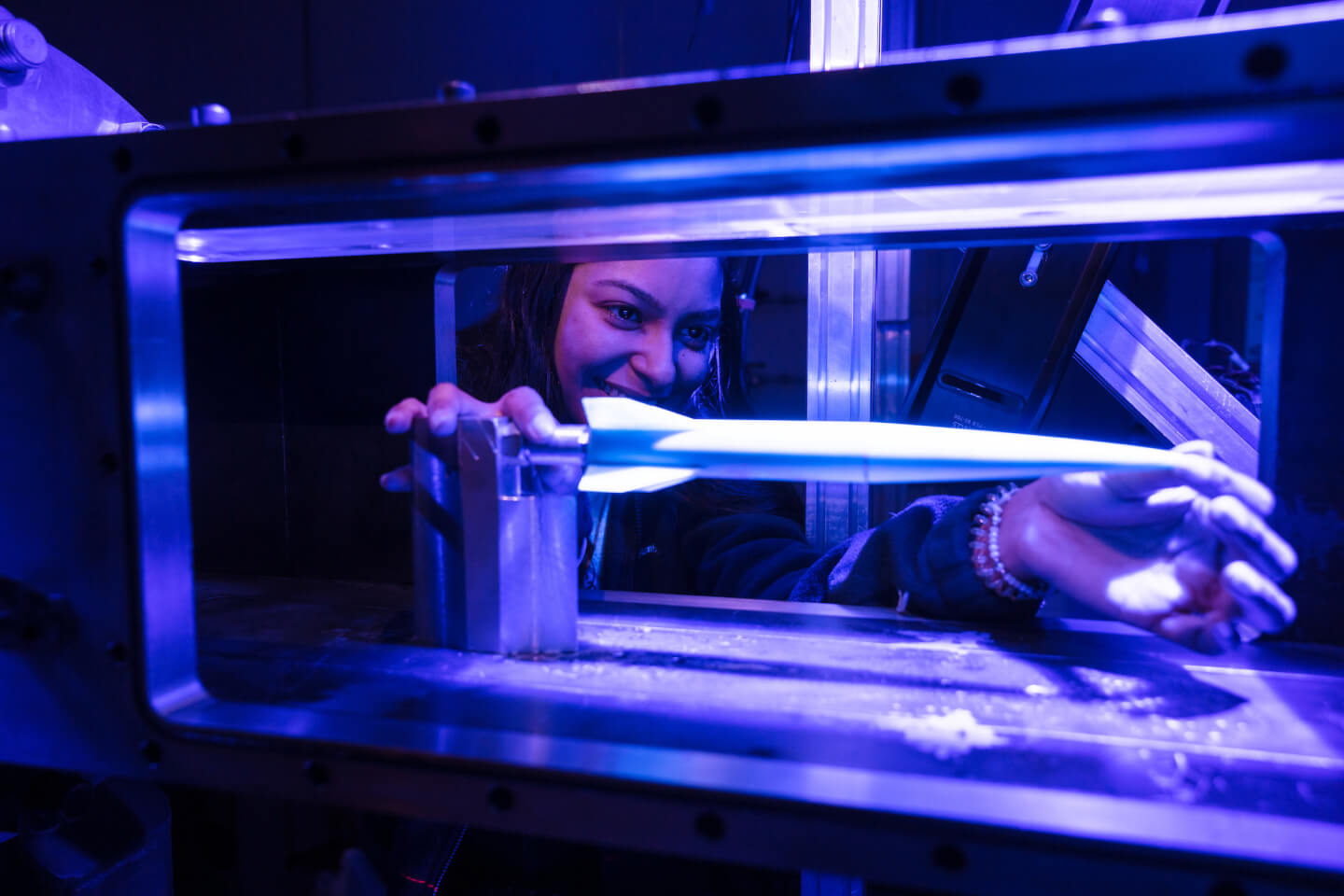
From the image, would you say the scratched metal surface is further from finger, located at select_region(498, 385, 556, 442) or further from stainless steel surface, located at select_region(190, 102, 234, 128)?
stainless steel surface, located at select_region(190, 102, 234, 128)

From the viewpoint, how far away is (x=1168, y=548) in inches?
21.3

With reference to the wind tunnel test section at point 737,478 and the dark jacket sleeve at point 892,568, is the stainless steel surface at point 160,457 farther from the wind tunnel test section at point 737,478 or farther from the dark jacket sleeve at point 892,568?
the dark jacket sleeve at point 892,568

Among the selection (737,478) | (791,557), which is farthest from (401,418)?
(791,557)

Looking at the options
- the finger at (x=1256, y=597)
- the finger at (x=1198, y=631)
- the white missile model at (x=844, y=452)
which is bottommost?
the finger at (x=1198, y=631)

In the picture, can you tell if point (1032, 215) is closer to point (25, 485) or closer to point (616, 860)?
point (25, 485)

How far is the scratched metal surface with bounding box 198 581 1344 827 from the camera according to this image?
41 centimetres

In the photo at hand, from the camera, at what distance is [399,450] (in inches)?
33.4

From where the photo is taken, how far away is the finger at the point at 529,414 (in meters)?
0.57

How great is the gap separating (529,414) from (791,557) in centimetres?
60

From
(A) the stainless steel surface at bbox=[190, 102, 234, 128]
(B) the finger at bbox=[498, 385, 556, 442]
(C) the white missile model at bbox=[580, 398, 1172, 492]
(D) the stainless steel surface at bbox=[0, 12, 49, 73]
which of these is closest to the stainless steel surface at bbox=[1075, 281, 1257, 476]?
(C) the white missile model at bbox=[580, 398, 1172, 492]

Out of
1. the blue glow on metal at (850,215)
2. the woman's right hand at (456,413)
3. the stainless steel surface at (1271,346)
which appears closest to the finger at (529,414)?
the woman's right hand at (456,413)

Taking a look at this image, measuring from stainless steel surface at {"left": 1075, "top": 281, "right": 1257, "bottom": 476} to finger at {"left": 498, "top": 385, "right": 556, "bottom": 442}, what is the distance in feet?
2.57

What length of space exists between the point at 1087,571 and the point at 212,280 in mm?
965

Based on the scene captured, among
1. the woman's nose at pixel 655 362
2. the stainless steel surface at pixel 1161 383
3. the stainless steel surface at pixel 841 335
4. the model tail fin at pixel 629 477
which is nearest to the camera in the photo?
the model tail fin at pixel 629 477
